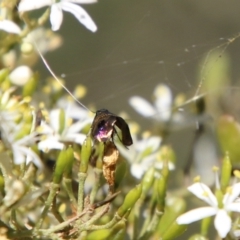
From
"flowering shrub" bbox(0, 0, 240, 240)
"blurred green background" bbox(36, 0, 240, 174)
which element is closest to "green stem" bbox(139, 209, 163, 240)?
"flowering shrub" bbox(0, 0, 240, 240)

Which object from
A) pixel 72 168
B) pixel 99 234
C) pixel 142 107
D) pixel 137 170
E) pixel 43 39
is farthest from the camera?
pixel 142 107

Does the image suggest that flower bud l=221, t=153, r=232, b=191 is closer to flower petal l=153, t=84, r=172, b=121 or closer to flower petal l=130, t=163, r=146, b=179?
flower petal l=130, t=163, r=146, b=179

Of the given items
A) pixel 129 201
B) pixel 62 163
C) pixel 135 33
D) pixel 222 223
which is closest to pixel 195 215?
pixel 222 223

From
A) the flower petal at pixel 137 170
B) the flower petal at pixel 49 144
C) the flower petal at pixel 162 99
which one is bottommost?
the flower petal at pixel 162 99

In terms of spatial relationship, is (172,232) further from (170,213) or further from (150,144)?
(150,144)

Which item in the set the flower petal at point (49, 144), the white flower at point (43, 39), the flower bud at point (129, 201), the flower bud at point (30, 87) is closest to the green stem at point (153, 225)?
the flower bud at point (129, 201)

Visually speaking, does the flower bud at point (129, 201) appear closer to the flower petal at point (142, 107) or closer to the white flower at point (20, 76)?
the white flower at point (20, 76)
